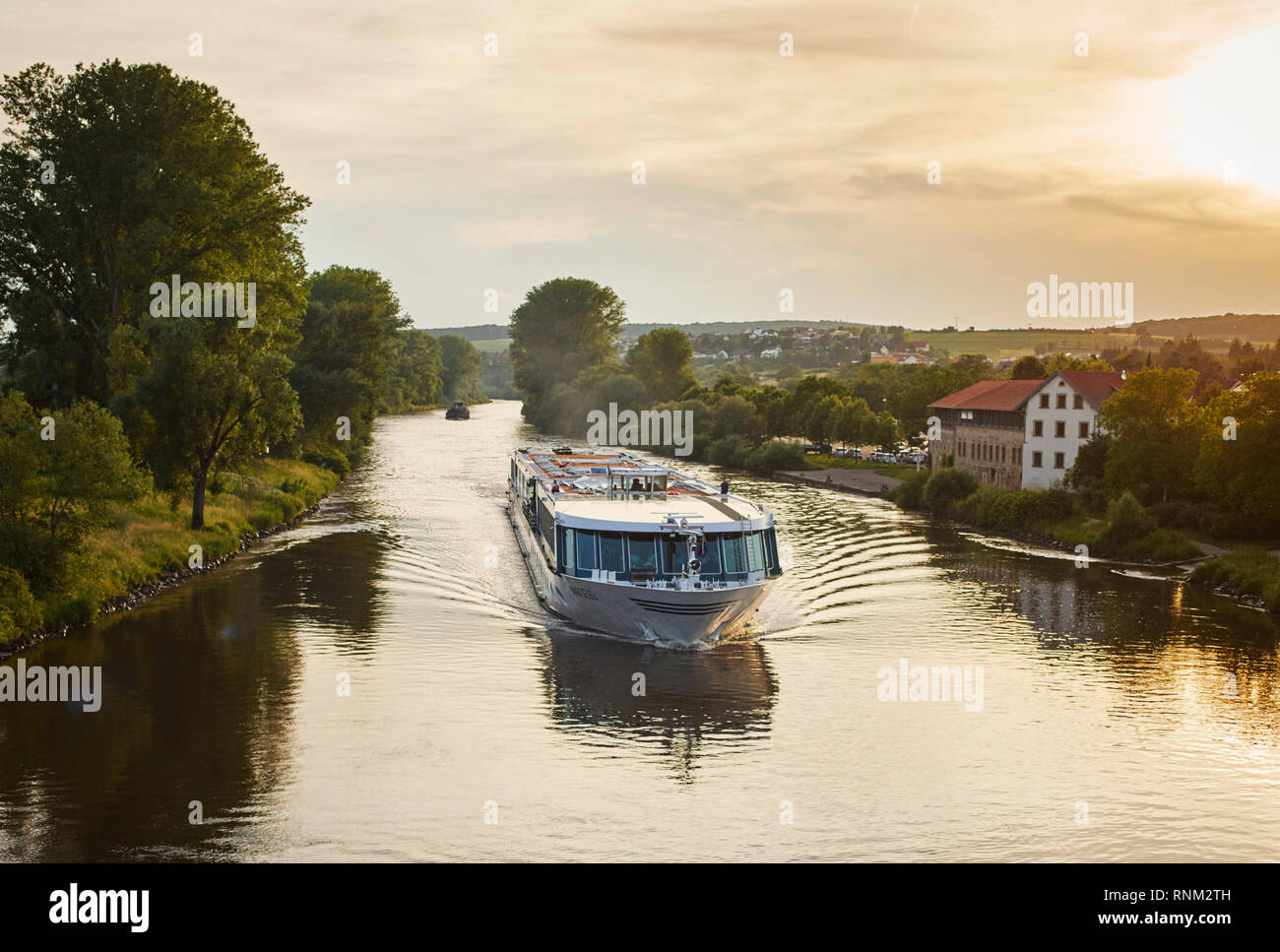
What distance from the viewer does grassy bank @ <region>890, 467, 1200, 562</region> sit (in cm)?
5505

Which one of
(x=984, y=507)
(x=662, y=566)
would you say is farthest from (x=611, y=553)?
(x=984, y=507)

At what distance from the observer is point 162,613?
1533 inches

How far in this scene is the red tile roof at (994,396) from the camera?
7512 cm

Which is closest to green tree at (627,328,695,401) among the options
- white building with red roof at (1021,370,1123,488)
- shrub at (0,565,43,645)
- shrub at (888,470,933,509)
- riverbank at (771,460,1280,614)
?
riverbank at (771,460,1280,614)

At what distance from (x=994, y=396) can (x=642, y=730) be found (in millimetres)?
58706

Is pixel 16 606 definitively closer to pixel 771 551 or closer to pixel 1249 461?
pixel 771 551

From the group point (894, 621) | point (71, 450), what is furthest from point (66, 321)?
point (894, 621)

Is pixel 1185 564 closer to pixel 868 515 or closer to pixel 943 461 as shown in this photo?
pixel 868 515

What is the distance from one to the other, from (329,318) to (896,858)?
71385 mm

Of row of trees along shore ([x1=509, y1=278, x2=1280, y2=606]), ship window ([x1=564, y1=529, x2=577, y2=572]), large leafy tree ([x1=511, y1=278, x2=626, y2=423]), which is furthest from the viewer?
large leafy tree ([x1=511, y1=278, x2=626, y2=423])

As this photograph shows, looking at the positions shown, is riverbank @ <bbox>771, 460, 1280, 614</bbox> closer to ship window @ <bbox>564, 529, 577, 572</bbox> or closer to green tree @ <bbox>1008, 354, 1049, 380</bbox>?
green tree @ <bbox>1008, 354, 1049, 380</bbox>

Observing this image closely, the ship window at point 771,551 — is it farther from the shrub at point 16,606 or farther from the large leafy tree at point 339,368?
the large leafy tree at point 339,368

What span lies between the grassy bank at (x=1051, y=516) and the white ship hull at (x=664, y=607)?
26.7m

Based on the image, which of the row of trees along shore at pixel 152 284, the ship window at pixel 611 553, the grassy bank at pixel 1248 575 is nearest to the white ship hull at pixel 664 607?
the ship window at pixel 611 553
